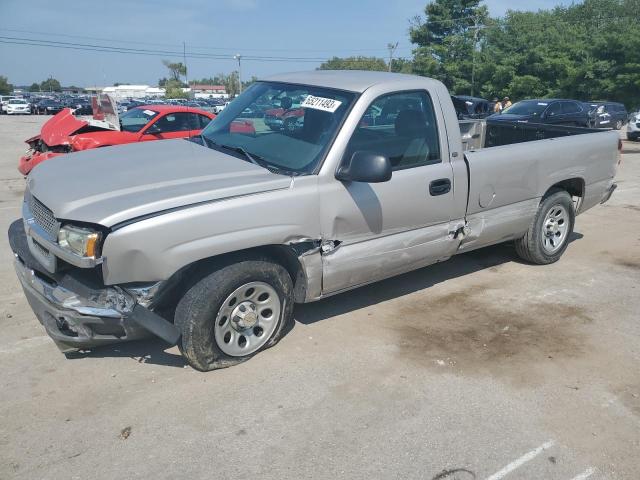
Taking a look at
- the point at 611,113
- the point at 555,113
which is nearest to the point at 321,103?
the point at 555,113

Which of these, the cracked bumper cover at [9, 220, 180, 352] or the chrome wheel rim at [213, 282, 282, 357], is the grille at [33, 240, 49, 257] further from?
the chrome wheel rim at [213, 282, 282, 357]

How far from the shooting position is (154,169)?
150 inches

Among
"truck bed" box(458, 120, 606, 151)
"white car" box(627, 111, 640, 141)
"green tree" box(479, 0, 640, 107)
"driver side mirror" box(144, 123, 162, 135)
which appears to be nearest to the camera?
"truck bed" box(458, 120, 606, 151)

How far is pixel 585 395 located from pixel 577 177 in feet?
9.38

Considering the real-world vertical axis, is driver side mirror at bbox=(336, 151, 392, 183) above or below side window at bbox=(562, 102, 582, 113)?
below

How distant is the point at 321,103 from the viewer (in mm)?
4141

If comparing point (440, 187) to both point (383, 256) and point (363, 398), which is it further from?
point (363, 398)

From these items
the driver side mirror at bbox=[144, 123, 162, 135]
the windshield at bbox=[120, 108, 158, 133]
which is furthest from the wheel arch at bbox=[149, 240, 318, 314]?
the windshield at bbox=[120, 108, 158, 133]

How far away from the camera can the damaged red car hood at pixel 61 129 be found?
9273 millimetres

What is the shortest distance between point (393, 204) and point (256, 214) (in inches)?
45.0

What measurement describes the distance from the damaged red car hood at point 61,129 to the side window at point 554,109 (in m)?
13.9

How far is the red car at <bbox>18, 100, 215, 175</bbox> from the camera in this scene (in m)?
9.36

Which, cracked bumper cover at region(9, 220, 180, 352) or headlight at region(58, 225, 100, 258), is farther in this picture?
cracked bumper cover at region(9, 220, 180, 352)

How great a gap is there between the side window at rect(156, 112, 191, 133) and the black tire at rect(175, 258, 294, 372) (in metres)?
7.52
